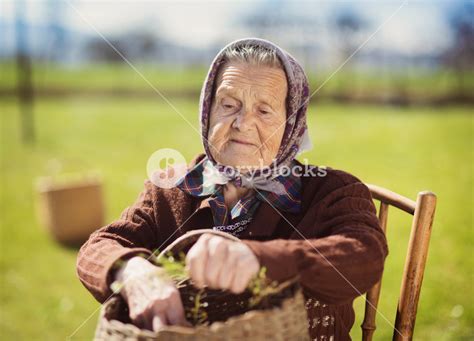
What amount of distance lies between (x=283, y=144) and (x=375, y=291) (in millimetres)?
608

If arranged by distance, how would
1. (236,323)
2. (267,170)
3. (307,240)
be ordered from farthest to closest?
(267,170) → (307,240) → (236,323)

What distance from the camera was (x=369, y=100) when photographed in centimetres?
1633

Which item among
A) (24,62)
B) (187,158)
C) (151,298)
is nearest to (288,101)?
(151,298)

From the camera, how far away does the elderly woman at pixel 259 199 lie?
1514mm

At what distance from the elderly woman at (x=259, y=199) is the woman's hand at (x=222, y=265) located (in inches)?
7.9

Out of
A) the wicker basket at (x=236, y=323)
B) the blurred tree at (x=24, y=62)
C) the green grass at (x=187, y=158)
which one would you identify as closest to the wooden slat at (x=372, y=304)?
the wicker basket at (x=236, y=323)

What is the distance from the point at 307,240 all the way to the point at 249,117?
0.60 m

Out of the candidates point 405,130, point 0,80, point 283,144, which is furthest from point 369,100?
point 283,144

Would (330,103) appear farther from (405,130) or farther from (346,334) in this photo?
(346,334)

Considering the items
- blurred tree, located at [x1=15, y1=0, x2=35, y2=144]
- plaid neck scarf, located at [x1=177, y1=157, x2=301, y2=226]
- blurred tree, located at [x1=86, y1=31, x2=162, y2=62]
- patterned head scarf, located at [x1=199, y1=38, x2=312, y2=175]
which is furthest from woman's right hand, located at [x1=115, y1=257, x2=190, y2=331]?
Answer: blurred tree, located at [x1=86, y1=31, x2=162, y2=62]

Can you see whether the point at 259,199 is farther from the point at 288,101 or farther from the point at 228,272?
the point at 228,272

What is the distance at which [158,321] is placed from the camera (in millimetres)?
1306

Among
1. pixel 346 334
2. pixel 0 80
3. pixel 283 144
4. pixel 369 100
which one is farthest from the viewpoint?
pixel 0 80

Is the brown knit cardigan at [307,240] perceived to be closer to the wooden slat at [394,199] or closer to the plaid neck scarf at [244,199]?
the plaid neck scarf at [244,199]
